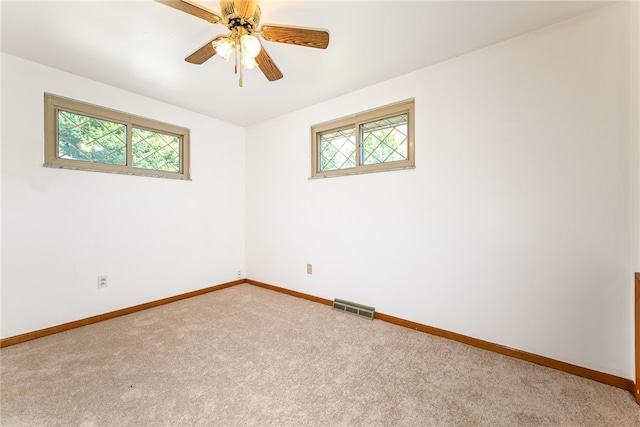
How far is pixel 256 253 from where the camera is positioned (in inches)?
151

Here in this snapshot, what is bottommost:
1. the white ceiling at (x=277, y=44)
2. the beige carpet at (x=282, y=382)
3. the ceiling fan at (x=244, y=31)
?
the beige carpet at (x=282, y=382)

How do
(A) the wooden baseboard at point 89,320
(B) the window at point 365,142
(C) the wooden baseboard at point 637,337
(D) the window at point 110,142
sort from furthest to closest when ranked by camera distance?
(B) the window at point 365,142
(D) the window at point 110,142
(A) the wooden baseboard at point 89,320
(C) the wooden baseboard at point 637,337

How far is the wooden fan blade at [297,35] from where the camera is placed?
147 cm

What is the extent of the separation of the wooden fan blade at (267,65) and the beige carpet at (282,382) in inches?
87.7

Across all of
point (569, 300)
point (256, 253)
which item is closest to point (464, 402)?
point (569, 300)

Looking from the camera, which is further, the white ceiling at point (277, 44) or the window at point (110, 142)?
the window at point (110, 142)

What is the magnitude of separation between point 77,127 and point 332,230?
2882 mm

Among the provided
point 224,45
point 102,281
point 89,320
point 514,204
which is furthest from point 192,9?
point 89,320

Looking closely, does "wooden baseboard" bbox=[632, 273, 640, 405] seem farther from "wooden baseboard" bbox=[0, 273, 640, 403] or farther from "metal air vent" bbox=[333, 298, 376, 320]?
"metal air vent" bbox=[333, 298, 376, 320]

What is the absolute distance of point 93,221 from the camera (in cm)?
255

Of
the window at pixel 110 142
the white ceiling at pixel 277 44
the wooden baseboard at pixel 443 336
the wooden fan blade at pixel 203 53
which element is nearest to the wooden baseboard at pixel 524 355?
the wooden baseboard at pixel 443 336

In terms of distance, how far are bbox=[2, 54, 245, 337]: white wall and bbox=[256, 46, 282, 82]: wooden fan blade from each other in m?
1.93

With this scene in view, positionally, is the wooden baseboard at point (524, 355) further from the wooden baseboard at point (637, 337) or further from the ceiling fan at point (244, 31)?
the ceiling fan at point (244, 31)

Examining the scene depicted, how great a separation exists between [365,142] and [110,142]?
2848mm
